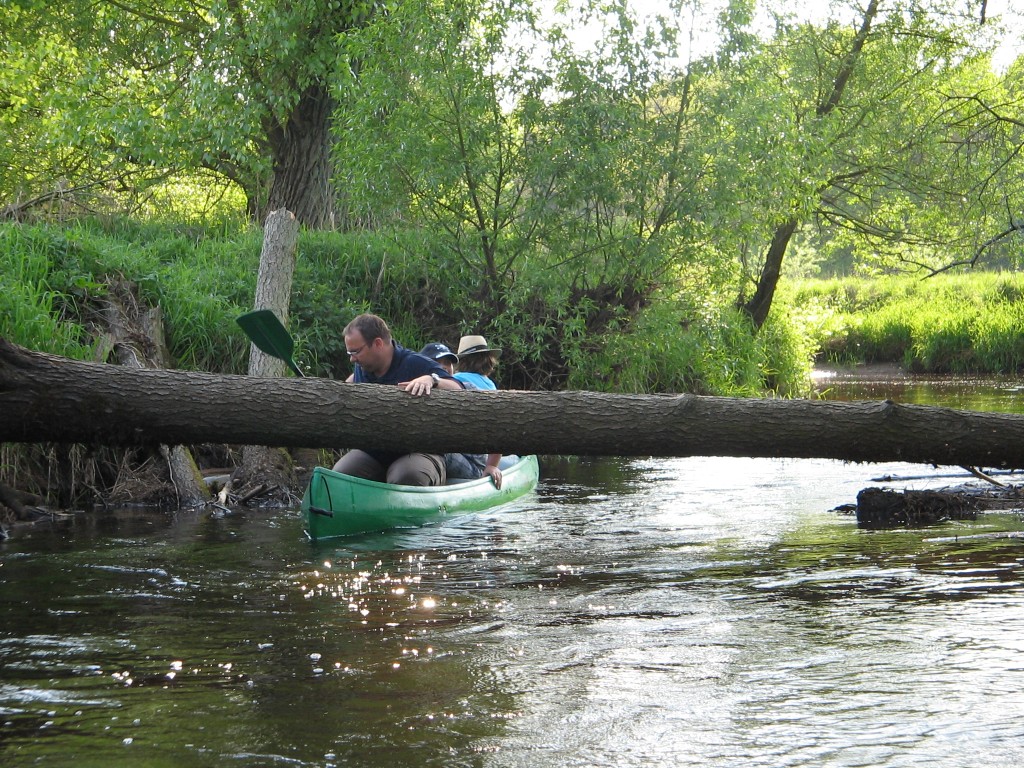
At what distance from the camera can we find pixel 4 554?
7125 millimetres

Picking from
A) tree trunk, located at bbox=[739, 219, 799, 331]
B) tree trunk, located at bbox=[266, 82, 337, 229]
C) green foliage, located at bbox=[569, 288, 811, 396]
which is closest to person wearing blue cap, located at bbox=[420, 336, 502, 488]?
green foliage, located at bbox=[569, 288, 811, 396]

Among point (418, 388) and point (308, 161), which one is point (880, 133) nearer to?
point (308, 161)

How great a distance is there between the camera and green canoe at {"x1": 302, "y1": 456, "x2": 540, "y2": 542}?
7465 millimetres

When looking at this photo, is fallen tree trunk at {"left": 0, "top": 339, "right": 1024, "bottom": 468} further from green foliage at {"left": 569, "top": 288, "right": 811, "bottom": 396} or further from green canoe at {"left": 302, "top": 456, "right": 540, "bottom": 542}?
green foliage at {"left": 569, "top": 288, "right": 811, "bottom": 396}

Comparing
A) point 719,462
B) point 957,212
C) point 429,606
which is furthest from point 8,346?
point 957,212

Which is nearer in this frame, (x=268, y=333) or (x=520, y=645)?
(x=520, y=645)

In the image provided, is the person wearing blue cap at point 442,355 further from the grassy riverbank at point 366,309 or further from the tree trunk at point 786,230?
the tree trunk at point 786,230

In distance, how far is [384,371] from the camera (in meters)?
8.05

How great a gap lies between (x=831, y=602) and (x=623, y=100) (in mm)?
8059

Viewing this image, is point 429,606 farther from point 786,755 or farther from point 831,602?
point 786,755

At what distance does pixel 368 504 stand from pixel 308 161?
946cm

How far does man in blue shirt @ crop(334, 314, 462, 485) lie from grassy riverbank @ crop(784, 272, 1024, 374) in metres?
12.7

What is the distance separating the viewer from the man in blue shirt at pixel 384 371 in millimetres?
7922

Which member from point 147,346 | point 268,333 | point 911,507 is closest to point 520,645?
point 268,333
